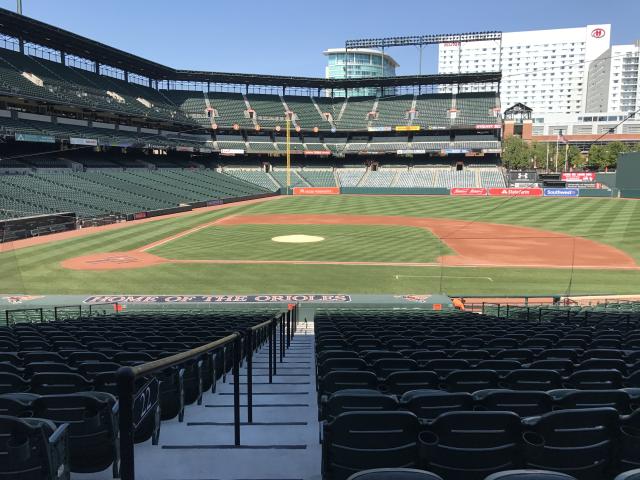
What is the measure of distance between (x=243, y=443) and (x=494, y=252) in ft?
110

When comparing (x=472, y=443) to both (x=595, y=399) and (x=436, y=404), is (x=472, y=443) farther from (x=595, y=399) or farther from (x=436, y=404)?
(x=595, y=399)

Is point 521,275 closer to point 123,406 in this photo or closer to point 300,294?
point 300,294

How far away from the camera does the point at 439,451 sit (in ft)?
11.2

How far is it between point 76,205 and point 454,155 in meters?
72.4

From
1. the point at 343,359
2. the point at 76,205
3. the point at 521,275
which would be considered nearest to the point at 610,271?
the point at 521,275

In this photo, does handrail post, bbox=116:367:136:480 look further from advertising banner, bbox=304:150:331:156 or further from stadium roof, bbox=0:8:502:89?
advertising banner, bbox=304:150:331:156

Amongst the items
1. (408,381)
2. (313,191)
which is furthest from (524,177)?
(408,381)

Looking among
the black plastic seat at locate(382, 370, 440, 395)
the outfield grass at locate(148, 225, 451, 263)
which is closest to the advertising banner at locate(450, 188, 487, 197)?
the outfield grass at locate(148, 225, 451, 263)

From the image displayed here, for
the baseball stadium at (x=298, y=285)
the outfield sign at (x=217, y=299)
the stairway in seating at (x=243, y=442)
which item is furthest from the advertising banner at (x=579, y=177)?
the stairway in seating at (x=243, y=442)

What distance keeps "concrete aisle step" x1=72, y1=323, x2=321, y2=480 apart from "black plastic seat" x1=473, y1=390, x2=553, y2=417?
1663 millimetres

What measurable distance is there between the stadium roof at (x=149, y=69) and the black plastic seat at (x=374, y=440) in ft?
222

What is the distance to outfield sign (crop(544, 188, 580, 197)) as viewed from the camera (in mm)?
75938

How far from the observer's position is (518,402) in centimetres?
425

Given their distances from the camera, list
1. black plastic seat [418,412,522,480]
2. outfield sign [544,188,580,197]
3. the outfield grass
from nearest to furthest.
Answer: black plastic seat [418,412,522,480] < the outfield grass < outfield sign [544,188,580,197]
